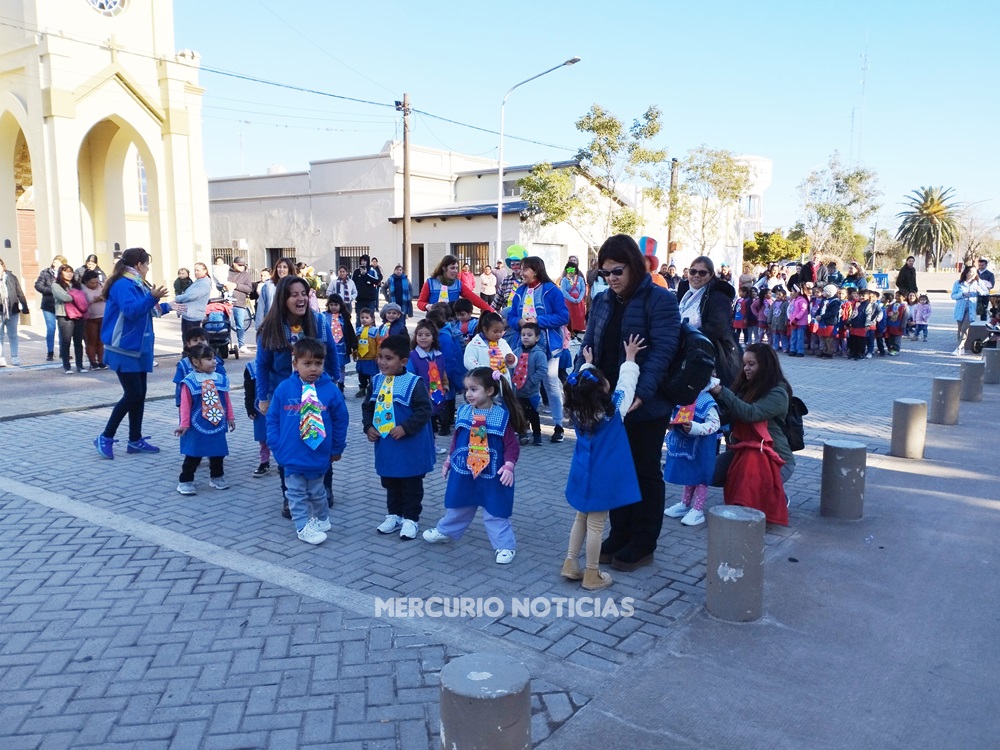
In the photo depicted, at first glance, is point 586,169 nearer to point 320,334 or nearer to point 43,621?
point 320,334

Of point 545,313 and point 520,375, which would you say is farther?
point 545,313

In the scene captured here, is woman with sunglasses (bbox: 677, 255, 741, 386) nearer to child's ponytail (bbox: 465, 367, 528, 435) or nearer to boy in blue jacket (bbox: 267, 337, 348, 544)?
child's ponytail (bbox: 465, 367, 528, 435)

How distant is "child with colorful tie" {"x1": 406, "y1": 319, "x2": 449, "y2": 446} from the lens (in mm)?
6969

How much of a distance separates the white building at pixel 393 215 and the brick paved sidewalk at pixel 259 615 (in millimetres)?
24207

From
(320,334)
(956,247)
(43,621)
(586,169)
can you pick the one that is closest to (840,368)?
(320,334)

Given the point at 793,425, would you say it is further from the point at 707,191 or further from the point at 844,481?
the point at 707,191

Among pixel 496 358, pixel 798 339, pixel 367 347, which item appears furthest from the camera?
pixel 798 339

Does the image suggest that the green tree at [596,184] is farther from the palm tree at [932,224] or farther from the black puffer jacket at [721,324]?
the palm tree at [932,224]

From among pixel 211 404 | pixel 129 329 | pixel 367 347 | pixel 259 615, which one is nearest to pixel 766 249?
pixel 367 347

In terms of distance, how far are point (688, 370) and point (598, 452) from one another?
2.35 feet

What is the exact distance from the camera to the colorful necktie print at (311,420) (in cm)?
503

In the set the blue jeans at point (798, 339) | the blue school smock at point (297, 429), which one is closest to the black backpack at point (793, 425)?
the blue school smock at point (297, 429)

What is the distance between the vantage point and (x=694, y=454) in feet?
18.1

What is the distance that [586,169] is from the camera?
1108 inches
